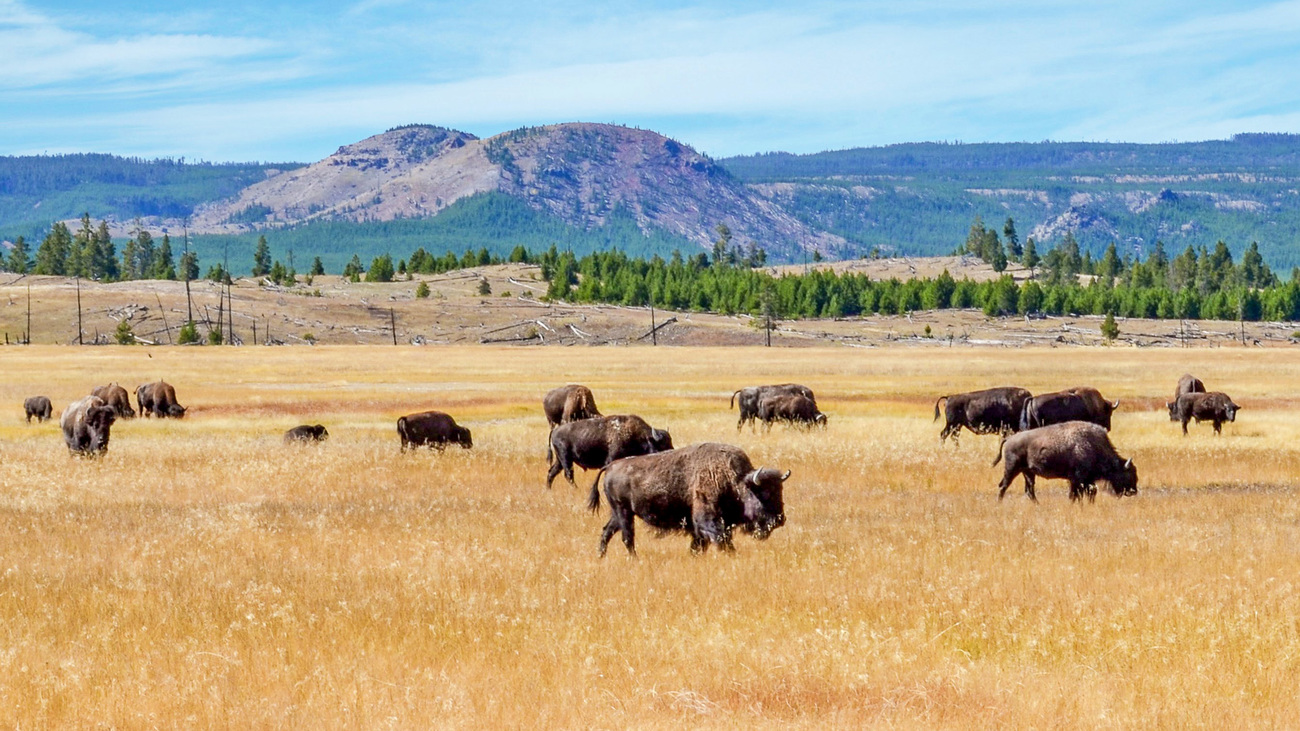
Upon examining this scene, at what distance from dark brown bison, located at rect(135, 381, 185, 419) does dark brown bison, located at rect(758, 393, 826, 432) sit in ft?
62.1

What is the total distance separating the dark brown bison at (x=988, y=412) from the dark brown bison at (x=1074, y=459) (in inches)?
423

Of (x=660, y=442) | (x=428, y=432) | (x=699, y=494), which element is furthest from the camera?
(x=428, y=432)

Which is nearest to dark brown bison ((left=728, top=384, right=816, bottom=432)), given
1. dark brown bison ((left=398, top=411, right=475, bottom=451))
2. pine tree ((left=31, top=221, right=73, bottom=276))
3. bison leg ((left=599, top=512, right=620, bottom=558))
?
dark brown bison ((left=398, top=411, right=475, bottom=451))

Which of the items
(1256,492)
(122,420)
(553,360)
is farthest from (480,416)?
(553,360)

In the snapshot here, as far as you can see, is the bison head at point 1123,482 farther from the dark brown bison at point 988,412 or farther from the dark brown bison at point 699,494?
the dark brown bison at point 988,412

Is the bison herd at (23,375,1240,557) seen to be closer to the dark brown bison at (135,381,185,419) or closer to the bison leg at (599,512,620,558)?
the bison leg at (599,512,620,558)

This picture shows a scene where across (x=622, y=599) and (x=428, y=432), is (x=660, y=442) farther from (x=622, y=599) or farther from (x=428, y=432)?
(x=428, y=432)

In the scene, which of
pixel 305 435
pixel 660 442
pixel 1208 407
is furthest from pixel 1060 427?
pixel 305 435

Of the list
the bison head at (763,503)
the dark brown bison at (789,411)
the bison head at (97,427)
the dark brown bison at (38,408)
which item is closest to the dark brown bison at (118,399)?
the dark brown bison at (38,408)

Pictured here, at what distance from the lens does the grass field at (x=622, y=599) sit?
8.91 metres

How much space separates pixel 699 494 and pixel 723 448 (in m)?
0.62

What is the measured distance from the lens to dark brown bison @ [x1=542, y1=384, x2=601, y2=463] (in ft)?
89.8

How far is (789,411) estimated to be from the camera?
3472cm

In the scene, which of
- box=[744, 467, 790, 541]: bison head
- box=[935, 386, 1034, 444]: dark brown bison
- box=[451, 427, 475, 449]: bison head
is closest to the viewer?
box=[744, 467, 790, 541]: bison head
